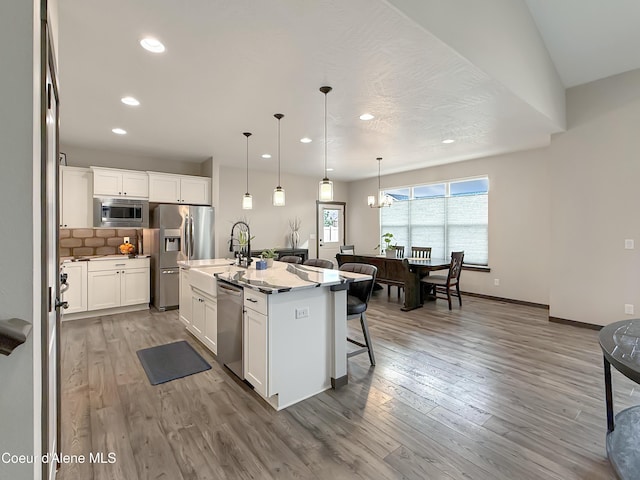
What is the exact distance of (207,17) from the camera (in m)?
2.04

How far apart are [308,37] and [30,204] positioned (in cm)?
204

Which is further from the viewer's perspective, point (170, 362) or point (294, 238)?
point (294, 238)

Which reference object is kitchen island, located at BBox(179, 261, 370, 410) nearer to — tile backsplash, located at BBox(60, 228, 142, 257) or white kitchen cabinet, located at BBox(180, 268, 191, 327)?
white kitchen cabinet, located at BBox(180, 268, 191, 327)

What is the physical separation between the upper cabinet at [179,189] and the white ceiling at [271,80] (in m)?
0.57

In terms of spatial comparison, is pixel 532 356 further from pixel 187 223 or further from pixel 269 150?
pixel 187 223

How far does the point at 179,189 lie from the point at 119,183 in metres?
0.91

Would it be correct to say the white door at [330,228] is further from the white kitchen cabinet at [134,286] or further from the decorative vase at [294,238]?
the white kitchen cabinet at [134,286]

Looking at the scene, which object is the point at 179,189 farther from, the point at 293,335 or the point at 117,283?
the point at 293,335

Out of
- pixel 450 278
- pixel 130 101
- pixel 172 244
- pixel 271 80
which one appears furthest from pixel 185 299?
pixel 450 278

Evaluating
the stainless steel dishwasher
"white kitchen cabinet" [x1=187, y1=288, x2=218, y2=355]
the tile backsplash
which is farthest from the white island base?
the tile backsplash

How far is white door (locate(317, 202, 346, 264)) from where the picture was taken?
27.3 feet

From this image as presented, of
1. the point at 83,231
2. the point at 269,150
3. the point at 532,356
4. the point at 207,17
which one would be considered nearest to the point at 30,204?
the point at 207,17

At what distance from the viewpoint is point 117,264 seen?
5.04 meters

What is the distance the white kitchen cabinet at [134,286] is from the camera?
509 cm
